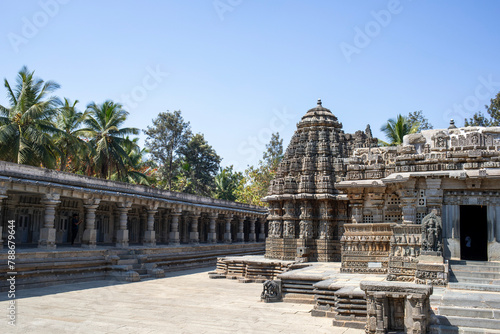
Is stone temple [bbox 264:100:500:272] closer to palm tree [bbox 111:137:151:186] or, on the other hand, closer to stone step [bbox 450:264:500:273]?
stone step [bbox 450:264:500:273]

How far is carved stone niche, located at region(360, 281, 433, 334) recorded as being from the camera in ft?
27.9

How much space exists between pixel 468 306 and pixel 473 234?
22.1ft

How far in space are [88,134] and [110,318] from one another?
68.4 feet

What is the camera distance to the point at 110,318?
10742mm

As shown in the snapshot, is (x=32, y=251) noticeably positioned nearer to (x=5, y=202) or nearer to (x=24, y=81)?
(x=5, y=202)

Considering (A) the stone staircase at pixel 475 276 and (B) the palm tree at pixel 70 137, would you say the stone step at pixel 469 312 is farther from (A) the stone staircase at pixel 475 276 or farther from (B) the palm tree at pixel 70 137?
(B) the palm tree at pixel 70 137

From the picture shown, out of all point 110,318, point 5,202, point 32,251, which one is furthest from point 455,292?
point 5,202

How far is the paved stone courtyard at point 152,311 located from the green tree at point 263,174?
3063cm

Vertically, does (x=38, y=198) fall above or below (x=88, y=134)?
below

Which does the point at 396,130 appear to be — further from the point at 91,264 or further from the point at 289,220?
the point at 91,264

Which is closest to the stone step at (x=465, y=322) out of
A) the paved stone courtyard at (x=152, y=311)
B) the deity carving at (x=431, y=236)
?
the paved stone courtyard at (x=152, y=311)

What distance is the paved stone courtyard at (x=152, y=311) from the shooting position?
9812mm

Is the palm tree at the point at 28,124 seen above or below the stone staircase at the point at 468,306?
above

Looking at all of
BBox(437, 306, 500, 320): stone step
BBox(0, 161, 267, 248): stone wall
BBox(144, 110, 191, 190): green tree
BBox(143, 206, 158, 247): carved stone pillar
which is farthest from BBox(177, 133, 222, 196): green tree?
BBox(437, 306, 500, 320): stone step
